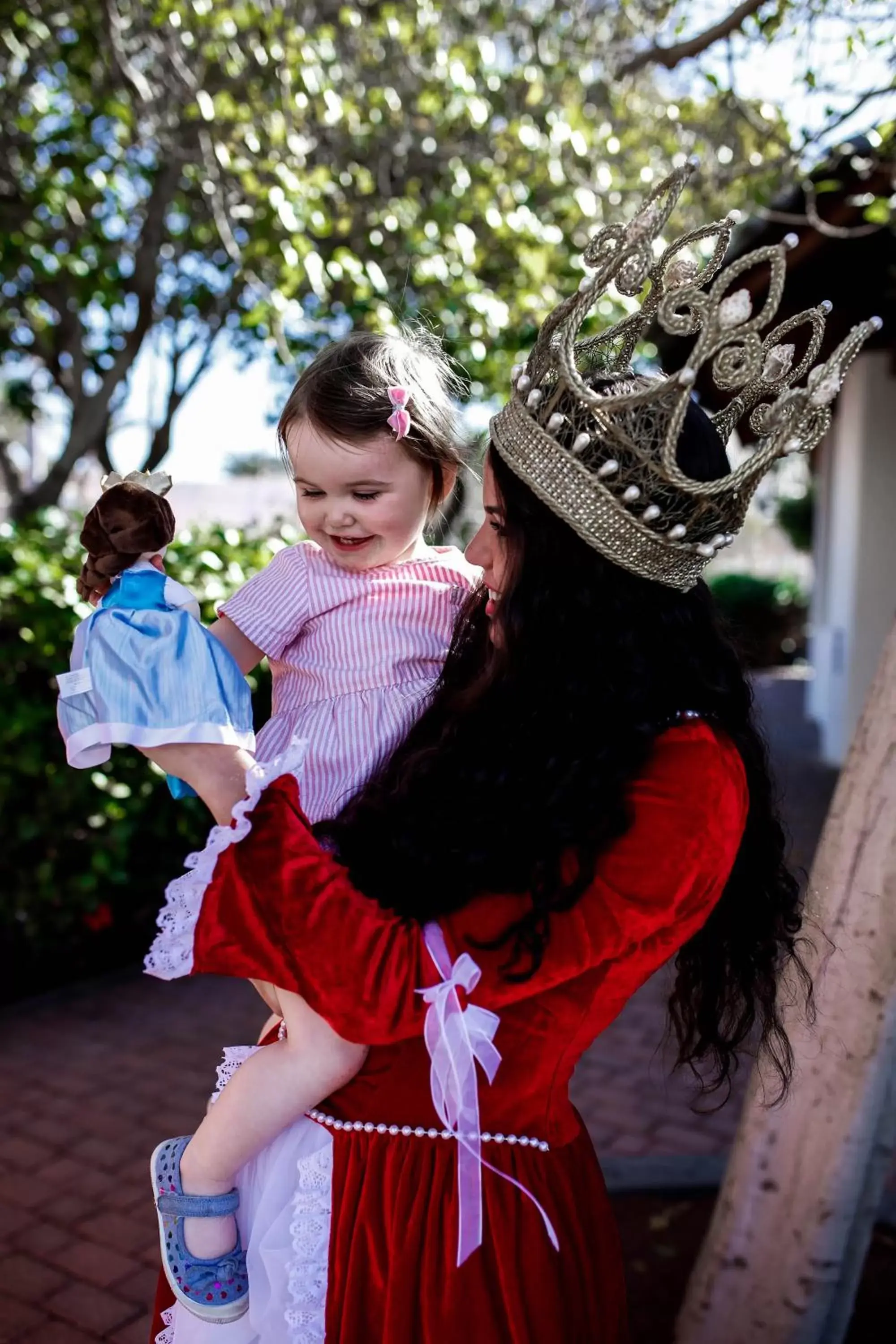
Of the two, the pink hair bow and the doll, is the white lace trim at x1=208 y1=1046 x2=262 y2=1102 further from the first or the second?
the pink hair bow

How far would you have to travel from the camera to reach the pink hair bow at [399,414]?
1.75 meters

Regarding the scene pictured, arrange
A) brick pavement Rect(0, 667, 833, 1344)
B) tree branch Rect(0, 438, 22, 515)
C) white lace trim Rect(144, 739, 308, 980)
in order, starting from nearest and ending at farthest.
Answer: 1. white lace trim Rect(144, 739, 308, 980)
2. brick pavement Rect(0, 667, 833, 1344)
3. tree branch Rect(0, 438, 22, 515)

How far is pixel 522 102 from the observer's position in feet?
20.4

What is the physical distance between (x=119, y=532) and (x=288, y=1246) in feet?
3.00

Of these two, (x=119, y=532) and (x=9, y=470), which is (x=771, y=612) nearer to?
(x=9, y=470)

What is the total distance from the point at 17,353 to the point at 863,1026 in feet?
32.3

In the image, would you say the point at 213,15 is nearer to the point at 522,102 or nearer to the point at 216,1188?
the point at 522,102

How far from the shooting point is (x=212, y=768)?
54.2 inches

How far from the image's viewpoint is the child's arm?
1810 millimetres

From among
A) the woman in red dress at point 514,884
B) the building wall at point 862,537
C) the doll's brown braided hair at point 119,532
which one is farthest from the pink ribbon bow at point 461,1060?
the building wall at point 862,537

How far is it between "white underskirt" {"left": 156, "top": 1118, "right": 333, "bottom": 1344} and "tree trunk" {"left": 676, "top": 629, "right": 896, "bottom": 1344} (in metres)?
0.92

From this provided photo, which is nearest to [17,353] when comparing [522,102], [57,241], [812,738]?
[57,241]

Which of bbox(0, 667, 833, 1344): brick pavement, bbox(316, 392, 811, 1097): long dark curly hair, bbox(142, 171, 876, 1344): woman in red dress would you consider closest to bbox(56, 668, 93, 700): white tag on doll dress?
bbox(142, 171, 876, 1344): woman in red dress

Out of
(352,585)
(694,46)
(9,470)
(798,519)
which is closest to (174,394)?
(9,470)
